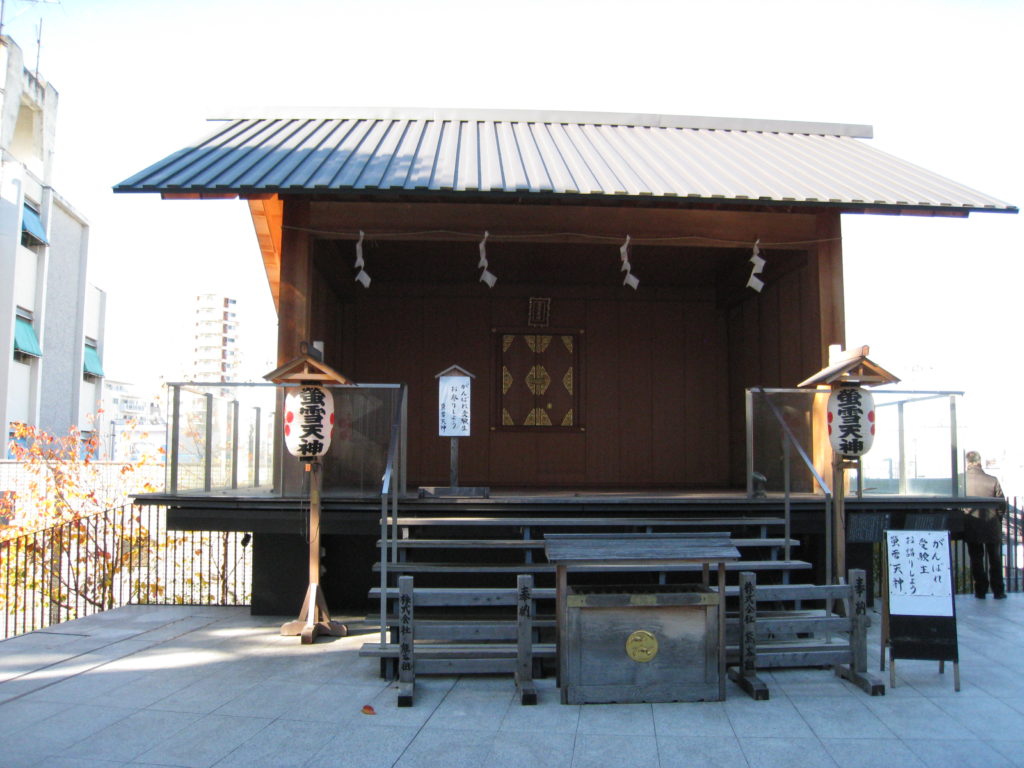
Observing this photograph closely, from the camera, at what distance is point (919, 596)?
6250 mm

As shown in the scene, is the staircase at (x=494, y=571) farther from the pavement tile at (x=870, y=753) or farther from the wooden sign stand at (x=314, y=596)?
the pavement tile at (x=870, y=753)

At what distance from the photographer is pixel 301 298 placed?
29.2ft

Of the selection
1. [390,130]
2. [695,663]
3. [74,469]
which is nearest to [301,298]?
[390,130]

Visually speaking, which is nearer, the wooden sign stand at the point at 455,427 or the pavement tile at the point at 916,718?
the pavement tile at the point at 916,718

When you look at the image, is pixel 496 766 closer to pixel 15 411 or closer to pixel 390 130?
pixel 390 130

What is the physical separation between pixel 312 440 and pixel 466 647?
97.6 inches

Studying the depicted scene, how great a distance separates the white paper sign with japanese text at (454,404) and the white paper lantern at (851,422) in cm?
371

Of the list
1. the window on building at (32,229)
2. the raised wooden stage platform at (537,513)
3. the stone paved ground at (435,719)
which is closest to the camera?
the stone paved ground at (435,719)

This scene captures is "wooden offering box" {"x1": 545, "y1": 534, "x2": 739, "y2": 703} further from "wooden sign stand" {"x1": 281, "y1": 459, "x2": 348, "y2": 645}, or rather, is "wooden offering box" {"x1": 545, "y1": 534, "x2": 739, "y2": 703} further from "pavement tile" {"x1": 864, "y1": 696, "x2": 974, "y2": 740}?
"wooden sign stand" {"x1": 281, "y1": 459, "x2": 348, "y2": 645}

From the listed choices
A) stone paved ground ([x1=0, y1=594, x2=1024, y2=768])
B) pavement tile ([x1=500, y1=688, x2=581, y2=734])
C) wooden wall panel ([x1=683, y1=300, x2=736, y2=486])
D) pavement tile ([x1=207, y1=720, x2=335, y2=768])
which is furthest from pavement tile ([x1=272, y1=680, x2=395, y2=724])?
wooden wall panel ([x1=683, y1=300, x2=736, y2=486])

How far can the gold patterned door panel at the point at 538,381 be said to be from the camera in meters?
12.3

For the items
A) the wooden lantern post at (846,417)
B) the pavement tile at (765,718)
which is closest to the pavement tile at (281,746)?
the pavement tile at (765,718)

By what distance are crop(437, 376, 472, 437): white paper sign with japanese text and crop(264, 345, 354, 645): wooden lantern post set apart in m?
1.24

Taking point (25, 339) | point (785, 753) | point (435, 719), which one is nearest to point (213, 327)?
point (25, 339)
